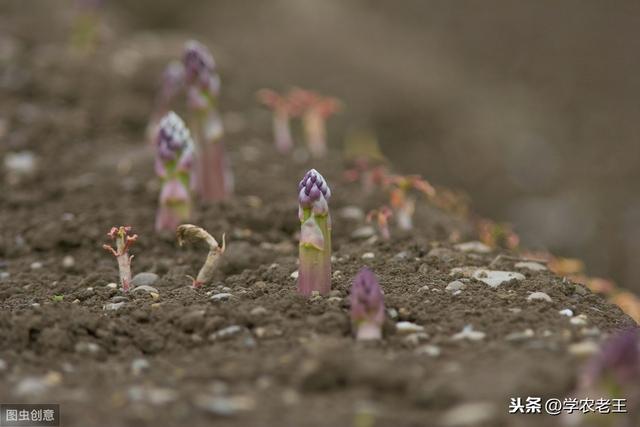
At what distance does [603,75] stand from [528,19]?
50.9 inches

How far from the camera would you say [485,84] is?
10.2 m

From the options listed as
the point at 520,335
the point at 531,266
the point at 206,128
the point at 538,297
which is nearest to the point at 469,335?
the point at 520,335

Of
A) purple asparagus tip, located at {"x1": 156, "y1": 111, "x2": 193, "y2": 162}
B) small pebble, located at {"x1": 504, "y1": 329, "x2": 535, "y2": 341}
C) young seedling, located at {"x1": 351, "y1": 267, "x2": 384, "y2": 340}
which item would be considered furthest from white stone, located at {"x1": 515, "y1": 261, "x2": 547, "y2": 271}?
purple asparagus tip, located at {"x1": 156, "y1": 111, "x2": 193, "y2": 162}

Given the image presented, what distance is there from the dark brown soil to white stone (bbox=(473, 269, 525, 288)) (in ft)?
0.13

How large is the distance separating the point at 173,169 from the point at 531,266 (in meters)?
1.60

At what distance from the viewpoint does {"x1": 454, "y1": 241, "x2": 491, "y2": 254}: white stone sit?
3932mm

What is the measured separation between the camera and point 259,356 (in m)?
2.65

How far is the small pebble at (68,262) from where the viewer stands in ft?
12.7

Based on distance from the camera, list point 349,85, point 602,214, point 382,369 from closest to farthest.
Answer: point 382,369 → point 602,214 → point 349,85

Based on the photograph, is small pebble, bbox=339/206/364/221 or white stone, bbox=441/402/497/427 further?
small pebble, bbox=339/206/364/221

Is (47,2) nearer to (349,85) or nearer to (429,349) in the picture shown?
(349,85)

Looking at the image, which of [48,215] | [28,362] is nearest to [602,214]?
[48,215]

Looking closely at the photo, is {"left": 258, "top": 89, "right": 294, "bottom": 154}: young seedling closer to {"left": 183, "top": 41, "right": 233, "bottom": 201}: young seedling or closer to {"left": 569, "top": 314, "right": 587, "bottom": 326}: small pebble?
{"left": 183, "top": 41, "right": 233, "bottom": 201}: young seedling

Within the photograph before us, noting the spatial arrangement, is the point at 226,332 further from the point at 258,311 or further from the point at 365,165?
the point at 365,165
